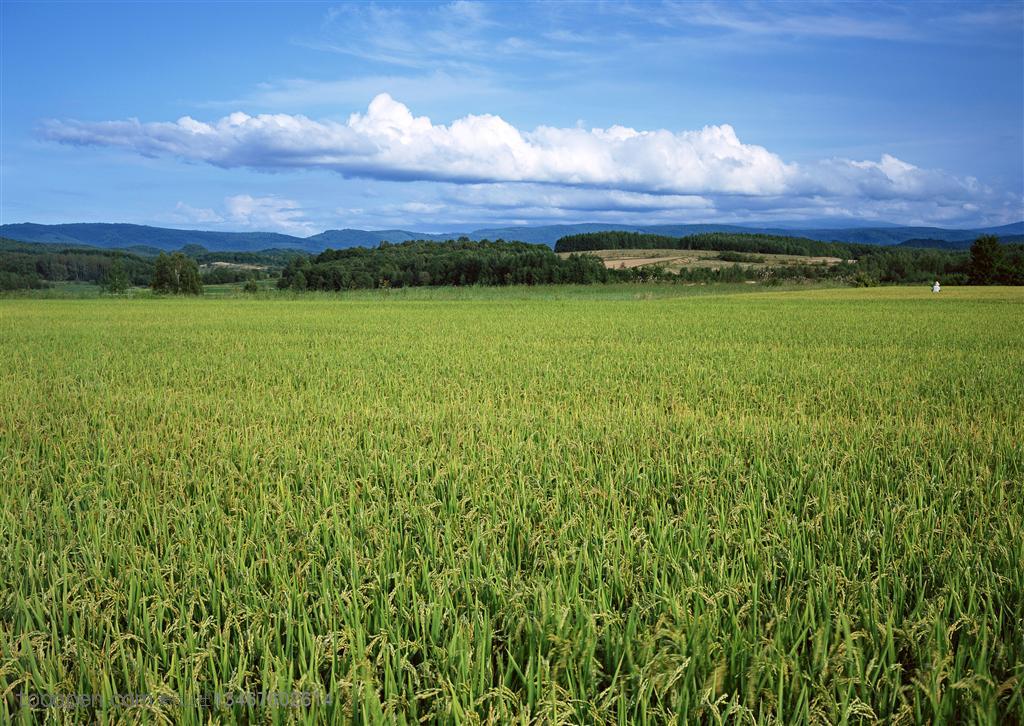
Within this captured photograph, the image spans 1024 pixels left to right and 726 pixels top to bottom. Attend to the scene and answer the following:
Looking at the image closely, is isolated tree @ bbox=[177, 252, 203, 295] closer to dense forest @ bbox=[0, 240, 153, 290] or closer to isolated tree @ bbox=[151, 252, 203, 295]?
isolated tree @ bbox=[151, 252, 203, 295]

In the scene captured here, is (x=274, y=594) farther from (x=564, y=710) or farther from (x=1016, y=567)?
(x=1016, y=567)

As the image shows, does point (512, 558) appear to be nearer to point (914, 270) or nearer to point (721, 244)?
point (914, 270)

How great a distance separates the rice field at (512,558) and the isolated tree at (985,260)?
81480 millimetres

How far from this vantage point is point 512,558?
12.8 feet

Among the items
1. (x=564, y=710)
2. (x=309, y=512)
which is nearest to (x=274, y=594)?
(x=309, y=512)

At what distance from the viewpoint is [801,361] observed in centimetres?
1390

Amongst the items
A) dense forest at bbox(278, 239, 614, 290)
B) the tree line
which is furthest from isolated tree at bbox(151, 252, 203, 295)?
the tree line

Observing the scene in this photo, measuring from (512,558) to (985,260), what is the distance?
9148 centimetres

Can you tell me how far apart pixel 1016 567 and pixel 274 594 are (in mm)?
3546

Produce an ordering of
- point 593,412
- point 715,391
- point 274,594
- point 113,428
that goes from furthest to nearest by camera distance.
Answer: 1. point 715,391
2. point 593,412
3. point 113,428
4. point 274,594

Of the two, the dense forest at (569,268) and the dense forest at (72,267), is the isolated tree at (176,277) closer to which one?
the dense forest at (569,268)

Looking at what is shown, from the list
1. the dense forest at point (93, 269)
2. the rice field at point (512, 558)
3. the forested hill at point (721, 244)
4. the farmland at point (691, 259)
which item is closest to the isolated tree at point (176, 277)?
the dense forest at point (93, 269)

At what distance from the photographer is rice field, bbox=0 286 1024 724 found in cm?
259

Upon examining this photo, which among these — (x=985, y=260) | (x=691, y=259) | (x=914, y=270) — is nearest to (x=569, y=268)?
(x=691, y=259)
